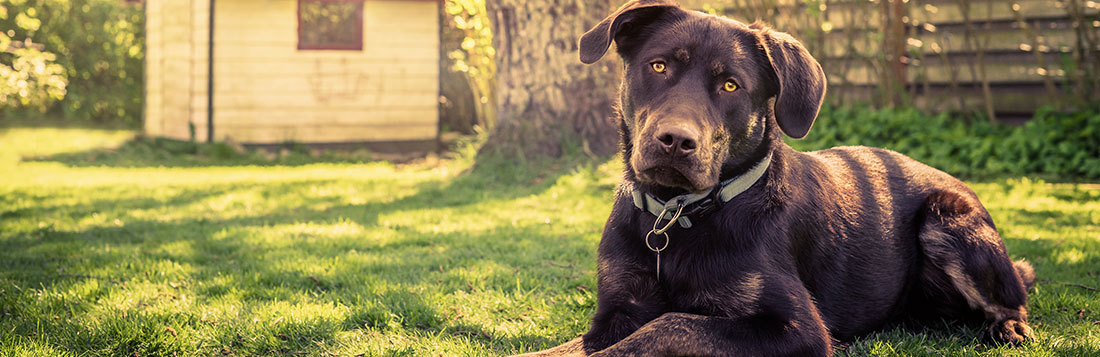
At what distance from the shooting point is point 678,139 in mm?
2732

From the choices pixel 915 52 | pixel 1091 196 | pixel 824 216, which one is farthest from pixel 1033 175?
pixel 824 216

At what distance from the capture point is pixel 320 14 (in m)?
16.1

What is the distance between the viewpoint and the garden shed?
14.6m

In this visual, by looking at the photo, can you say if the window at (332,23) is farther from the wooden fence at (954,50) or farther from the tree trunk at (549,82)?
the wooden fence at (954,50)

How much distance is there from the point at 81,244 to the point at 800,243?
489 cm

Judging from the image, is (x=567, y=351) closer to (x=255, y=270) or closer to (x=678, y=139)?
(x=678, y=139)

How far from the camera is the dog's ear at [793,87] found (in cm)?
301

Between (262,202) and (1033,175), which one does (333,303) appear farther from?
(1033,175)

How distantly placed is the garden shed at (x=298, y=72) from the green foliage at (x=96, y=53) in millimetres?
8364

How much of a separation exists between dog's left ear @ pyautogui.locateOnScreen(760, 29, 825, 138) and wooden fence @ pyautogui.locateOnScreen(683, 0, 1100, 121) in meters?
7.01

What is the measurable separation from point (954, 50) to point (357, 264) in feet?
27.6

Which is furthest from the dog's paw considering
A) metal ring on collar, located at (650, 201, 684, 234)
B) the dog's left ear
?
metal ring on collar, located at (650, 201, 684, 234)

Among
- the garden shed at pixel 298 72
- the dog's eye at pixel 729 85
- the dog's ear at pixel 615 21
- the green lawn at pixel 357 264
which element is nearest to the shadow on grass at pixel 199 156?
the garden shed at pixel 298 72

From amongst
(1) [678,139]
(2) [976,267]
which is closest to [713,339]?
(1) [678,139]
